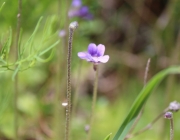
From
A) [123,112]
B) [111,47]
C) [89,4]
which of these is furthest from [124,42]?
[89,4]

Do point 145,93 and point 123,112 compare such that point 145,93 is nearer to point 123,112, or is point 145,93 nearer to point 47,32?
point 47,32

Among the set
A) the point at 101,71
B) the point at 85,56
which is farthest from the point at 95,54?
the point at 101,71

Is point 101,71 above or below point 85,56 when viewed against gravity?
below

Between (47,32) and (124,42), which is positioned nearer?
(47,32)

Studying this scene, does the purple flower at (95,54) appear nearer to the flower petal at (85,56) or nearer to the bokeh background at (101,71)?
the flower petal at (85,56)

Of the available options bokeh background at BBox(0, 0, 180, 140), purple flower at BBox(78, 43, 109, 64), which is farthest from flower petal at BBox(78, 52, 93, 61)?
bokeh background at BBox(0, 0, 180, 140)

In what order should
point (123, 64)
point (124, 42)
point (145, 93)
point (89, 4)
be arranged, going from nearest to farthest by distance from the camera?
1. point (145, 93)
2. point (89, 4)
3. point (123, 64)
4. point (124, 42)

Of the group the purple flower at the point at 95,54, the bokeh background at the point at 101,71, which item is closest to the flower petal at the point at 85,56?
the purple flower at the point at 95,54

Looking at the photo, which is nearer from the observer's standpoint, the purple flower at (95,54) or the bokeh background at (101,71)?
the purple flower at (95,54)

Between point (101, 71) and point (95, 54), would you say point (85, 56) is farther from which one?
point (101, 71)
